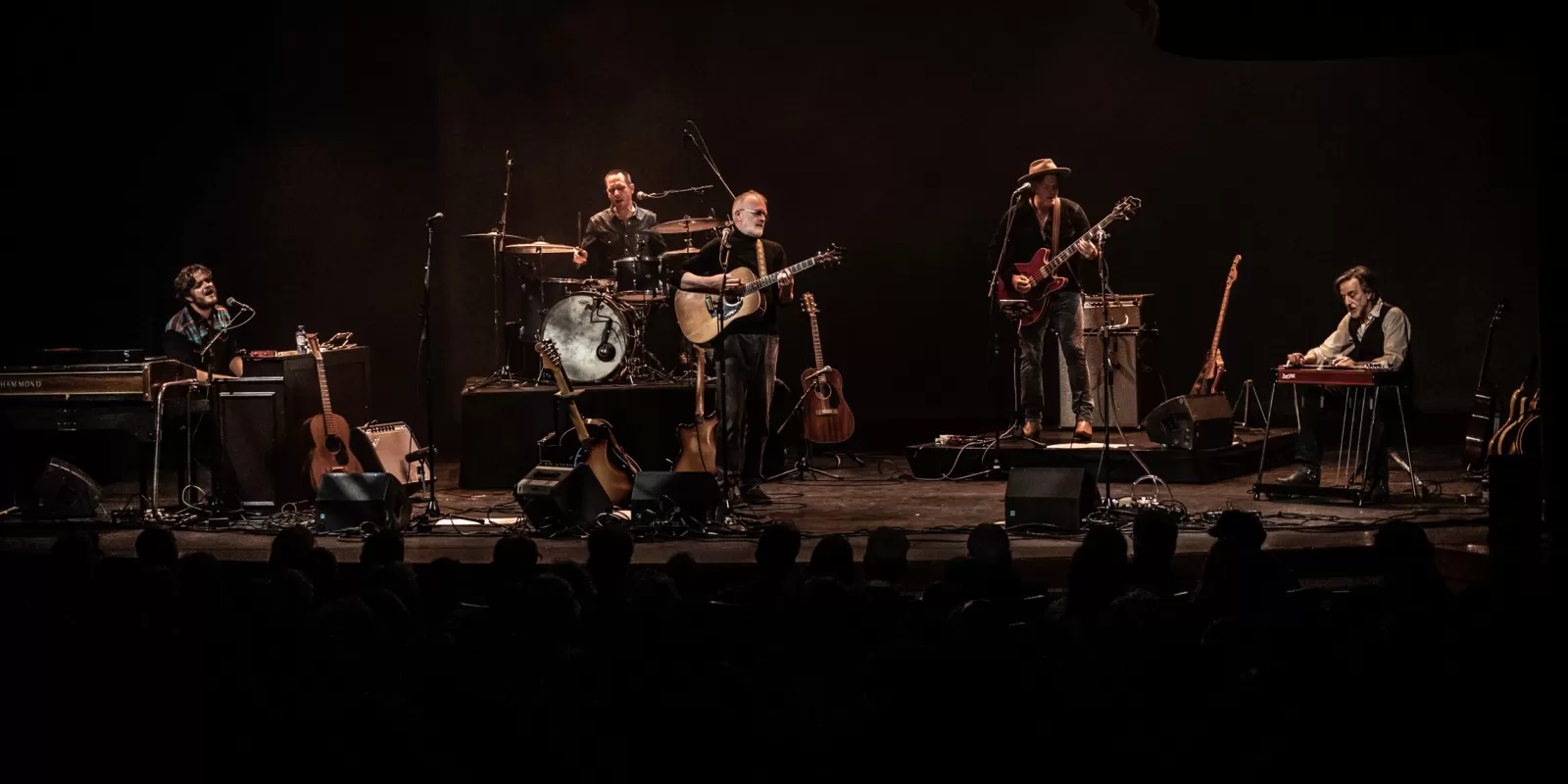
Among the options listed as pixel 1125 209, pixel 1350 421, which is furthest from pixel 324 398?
pixel 1350 421

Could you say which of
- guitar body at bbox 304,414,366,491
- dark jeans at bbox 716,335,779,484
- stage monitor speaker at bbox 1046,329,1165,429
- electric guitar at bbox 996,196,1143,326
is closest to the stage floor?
dark jeans at bbox 716,335,779,484

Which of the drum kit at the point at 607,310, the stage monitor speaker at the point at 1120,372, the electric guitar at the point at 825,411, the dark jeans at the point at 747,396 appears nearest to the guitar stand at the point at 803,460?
the electric guitar at the point at 825,411

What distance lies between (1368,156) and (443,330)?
8312mm

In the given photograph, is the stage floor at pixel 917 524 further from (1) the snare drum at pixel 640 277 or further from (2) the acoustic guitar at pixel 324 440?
(1) the snare drum at pixel 640 277

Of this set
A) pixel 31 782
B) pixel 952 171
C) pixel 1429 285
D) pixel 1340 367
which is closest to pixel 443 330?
pixel 952 171

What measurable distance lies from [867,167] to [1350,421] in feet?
17.9

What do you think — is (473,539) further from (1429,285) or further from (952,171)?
(1429,285)

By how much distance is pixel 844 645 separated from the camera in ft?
12.5

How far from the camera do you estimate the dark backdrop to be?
12.0 metres

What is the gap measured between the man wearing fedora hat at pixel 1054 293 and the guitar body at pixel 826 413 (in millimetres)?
1378

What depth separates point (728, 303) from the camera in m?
8.84

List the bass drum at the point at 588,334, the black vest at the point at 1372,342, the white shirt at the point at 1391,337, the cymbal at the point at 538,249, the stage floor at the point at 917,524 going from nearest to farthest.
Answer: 1. the stage floor at the point at 917,524
2. the white shirt at the point at 1391,337
3. the black vest at the point at 1372,342
4. the bass drum at the point at 588,334
5. the cymbal at the point at 538,249

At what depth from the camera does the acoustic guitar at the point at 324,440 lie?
351 inches

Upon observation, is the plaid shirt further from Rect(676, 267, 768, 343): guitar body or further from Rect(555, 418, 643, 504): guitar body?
Rect(676, 267, 768, 343): guitar body
